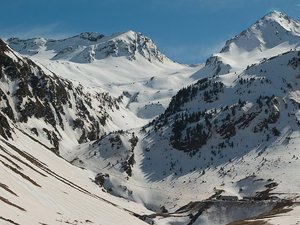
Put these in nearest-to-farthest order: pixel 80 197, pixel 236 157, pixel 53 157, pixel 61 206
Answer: pixel 61 206, pixel 80 197, pixel 53 157, pixel 236 157

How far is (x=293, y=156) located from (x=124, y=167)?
2370 inches

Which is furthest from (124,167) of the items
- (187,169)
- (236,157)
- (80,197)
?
(80,197)

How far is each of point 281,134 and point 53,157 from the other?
86.2m

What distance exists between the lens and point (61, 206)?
3162 inches

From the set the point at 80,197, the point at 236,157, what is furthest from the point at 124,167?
the point at 80,197

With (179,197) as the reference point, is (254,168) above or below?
above

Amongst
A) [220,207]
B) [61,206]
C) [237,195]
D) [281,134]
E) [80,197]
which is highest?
[281,134]

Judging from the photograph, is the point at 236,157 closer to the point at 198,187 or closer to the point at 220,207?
the point at 198,187

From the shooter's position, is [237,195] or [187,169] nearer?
[237,195]

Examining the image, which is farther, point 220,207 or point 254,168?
point 254,168

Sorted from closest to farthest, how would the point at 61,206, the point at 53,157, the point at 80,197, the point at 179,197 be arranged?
the point at 61,206 → the point at 80,197 → the point at 53,157 → the point at 179,197

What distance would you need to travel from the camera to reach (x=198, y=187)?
175875 mm

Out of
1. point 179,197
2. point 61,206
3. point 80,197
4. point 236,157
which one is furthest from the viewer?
point 236,157

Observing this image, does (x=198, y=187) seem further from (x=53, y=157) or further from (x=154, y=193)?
(x=53, y=157)
